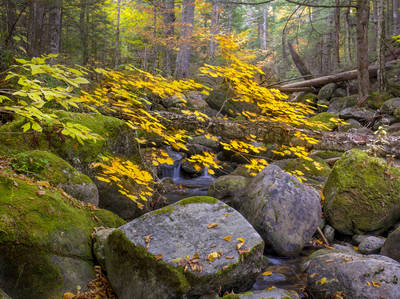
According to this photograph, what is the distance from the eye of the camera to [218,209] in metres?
3.22

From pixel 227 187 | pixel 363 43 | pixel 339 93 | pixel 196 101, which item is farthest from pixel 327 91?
pixel 227 187

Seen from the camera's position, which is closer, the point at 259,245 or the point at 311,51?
the point at 259,245

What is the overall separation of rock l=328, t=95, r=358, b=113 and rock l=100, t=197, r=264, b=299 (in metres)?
10.3

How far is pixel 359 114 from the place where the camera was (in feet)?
31.9

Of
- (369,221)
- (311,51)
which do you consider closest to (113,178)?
(369,221)

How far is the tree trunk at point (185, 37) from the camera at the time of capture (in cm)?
1295

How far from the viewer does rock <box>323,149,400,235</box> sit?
4.55m

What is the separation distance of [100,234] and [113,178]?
1.18 m

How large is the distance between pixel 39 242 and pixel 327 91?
13720 millimetres

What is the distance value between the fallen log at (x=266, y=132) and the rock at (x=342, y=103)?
594 centimetres

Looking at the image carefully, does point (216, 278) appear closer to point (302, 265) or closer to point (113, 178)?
point (302, 265)

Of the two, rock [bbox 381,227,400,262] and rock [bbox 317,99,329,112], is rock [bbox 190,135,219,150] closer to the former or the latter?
rock [bbox 381,227,400,262]

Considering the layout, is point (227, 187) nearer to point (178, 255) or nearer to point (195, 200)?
point (195, 200)

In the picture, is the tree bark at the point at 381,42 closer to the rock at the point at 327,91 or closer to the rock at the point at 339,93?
the rock at the point at 339,93
